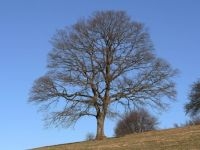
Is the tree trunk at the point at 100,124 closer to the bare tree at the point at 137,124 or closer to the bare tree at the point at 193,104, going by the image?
the bare tree at the point at 193,104

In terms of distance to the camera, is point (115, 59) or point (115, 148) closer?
point (115, 148)

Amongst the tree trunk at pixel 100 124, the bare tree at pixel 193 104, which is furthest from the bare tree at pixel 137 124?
the tree trunk at pixel 100 124

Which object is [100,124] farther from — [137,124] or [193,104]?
[137,124]

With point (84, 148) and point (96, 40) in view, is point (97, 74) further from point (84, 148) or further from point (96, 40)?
point (84, 148)

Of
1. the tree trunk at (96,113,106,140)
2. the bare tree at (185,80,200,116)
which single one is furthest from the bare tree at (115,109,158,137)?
the tree trunk at (96,113,106,140)

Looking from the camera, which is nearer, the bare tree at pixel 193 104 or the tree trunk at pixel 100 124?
the tree trunk at pixel 100 124

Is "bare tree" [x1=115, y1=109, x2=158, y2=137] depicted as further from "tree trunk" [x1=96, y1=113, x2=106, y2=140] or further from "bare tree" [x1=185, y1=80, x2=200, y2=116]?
"tree trunk" [x1=96, y1=113, x2=106, y2=140]

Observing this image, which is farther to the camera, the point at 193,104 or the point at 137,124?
the point at 137,124

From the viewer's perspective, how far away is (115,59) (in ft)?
183

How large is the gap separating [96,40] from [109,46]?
1400 mm

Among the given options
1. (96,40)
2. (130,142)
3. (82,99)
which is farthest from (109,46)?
(130,142)

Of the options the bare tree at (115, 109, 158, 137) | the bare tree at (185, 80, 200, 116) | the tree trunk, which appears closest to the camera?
the tree trunk

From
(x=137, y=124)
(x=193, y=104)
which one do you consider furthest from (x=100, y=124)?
(x=137, y=124)

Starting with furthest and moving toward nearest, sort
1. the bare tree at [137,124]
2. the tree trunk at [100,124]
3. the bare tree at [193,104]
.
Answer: the bare tree at [137,124] < the bare tree at [193,104] < the tree trunk at [100,124]
